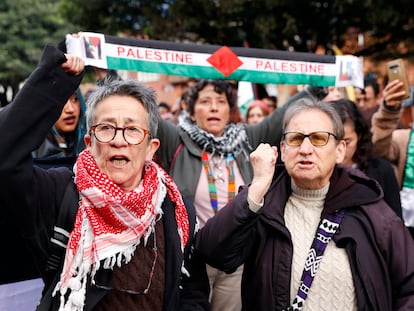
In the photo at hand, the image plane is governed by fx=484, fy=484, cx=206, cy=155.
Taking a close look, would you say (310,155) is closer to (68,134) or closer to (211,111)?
(211,111)

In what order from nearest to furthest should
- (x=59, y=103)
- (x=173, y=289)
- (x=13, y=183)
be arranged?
(x=13, y=183), (x=59, y=103), (x=173, y=289)

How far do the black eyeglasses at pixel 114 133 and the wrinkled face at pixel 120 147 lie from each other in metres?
0.01

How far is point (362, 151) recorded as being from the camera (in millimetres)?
3449

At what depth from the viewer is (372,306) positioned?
2.13 m

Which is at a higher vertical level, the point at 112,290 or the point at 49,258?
the point at 49,258

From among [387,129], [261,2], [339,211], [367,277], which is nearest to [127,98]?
[339,211]

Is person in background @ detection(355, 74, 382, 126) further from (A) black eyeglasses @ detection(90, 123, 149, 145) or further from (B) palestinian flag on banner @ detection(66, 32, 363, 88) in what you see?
(A) black eyeglasses @ detection(90, 123, 149, 145)

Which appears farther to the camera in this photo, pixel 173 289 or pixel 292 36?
pixel 292 36

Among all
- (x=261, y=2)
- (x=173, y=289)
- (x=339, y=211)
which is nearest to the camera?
(x=173, y=289)

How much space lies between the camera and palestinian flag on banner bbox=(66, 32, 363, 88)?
10.4 feet

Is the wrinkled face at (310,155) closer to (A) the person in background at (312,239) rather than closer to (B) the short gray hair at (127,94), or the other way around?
(A) the person in background at (312,239)

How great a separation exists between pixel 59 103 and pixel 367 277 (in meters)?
1.51

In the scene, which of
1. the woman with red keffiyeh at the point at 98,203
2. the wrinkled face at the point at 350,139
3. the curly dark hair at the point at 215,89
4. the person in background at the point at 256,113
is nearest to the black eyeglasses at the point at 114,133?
the woman with red keffiyeh at the point at 98,203

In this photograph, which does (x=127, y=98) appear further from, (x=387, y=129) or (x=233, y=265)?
(x=387, y=129)
